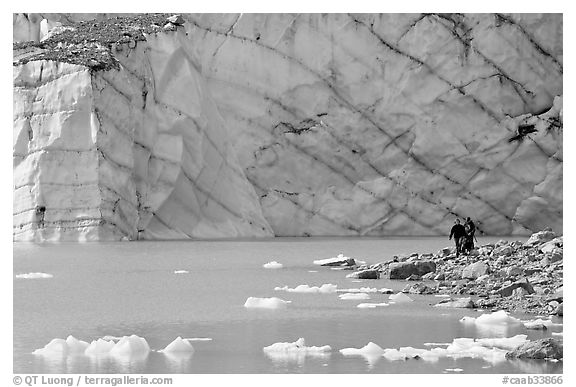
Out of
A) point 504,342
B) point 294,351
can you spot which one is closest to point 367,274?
point 504,342

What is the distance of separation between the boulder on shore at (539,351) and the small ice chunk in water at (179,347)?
101 inches

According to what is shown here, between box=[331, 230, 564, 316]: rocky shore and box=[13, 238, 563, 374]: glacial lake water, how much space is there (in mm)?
446

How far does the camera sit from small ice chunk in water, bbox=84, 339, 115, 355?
8.73 meters

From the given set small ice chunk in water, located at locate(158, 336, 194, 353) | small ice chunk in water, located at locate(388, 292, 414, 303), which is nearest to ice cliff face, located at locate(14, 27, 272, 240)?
small ice chunk in water, located at locate(388, 292, 414, 303)

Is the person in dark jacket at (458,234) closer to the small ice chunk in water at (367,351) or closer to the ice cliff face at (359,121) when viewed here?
the small ice chunk in water at (367,351)

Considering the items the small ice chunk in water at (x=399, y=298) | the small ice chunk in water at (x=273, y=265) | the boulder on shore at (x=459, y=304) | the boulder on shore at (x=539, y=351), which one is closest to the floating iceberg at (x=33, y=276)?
the small ice chunk in water at (x=273, y=265)

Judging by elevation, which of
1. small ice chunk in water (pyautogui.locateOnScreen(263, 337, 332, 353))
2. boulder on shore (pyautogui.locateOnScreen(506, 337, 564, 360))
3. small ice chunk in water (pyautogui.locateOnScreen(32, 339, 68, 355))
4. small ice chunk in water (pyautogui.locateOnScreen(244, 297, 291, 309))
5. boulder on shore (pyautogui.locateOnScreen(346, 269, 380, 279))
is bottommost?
boulder on shore (pyautogui.locateOnScreen(506, 337, 564, 360))

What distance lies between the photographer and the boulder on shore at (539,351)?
8453 mm

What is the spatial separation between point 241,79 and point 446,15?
6.16 metres

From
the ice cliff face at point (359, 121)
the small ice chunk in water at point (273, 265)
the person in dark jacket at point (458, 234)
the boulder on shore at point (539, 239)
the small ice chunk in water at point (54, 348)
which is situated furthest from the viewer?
the ice cliff face at point (359, 121)

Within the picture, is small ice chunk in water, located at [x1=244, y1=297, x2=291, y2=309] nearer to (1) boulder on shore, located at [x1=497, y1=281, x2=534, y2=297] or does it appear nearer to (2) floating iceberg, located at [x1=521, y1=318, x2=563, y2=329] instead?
(1) boulder on shore, located at [x1=497, y1=281, x2=534, y2=297]

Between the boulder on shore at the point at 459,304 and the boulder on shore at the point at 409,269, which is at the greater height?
the boulder on shore at the point at 409,269

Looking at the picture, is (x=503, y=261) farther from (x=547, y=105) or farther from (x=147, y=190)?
(x=547, y=105)

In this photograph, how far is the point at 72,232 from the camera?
2438cm
